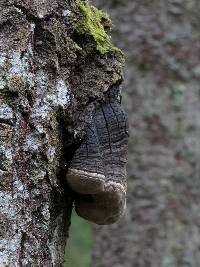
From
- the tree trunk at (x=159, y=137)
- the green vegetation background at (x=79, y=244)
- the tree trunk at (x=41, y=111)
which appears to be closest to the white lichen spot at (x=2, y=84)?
the tree trunk at (x=41, y=111)

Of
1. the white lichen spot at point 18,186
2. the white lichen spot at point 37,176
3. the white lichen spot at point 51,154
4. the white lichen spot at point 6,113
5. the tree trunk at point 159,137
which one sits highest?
the tree trunk at point 159,137

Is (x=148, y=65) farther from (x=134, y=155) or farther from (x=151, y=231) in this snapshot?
(x=151, y=231)

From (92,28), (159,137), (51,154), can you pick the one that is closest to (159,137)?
(159,137)

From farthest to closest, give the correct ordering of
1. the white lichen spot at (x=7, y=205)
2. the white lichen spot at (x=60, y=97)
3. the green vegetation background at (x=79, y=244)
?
the green vegetation background at (x=79, y=244), the white lichen spot at (x=60, y=97), the white lichen spot at (x=7, y=205)

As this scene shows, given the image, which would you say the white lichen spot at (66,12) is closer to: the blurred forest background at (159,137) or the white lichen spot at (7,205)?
the white lichen spot at (7,205)

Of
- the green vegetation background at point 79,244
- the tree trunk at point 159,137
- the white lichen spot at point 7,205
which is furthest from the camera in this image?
the green vegetation background at point 79,244
